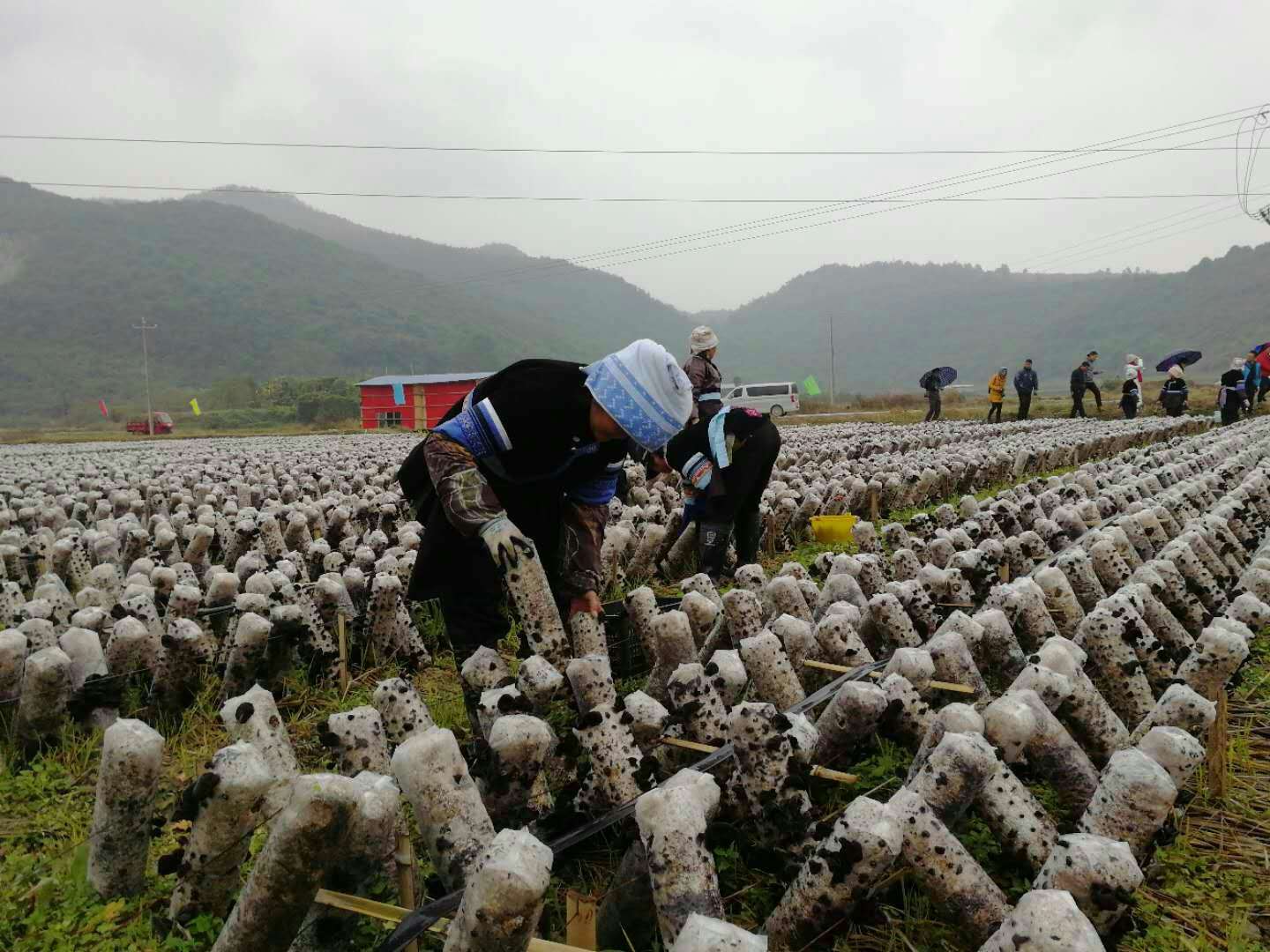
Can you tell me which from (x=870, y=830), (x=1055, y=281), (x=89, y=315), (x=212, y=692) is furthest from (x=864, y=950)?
(x=1055, y=281)

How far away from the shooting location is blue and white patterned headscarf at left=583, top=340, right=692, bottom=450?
3299mm

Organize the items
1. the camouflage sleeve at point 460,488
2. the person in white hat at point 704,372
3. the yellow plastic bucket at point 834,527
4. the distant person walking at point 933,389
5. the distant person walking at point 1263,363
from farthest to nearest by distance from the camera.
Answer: the distant person walking at point 933,389 → the distant person walking at point 1263,363 → the yellow plastic bucket at point 834,527 → the person in white hat at point 704,372 → the camouflage sleeve at point 460,488

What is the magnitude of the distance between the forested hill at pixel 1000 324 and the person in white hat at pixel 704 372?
98.4 m

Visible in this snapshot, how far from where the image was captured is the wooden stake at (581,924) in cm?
215

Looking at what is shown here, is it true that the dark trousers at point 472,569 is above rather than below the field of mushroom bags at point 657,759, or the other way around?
above

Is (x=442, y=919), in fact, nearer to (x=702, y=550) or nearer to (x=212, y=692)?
(x=212, y=692)

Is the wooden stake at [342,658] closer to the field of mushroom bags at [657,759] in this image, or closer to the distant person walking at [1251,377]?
the field of mushroom bags at [657,759]

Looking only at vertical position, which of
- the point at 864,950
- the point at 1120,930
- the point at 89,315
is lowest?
the point at 864,950

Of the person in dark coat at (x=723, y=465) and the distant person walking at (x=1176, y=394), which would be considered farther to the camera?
the distant person walking at (x=1176, y=394)

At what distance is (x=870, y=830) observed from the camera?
2012mm

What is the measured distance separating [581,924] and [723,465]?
13.0 feet

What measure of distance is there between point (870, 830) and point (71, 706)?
3065mm

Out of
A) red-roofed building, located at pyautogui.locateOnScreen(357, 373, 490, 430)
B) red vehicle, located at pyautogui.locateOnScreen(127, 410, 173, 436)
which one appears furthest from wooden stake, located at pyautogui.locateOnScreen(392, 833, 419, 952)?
red vehicle, located at pyautogui.locateOnScreen(127, 410, 173, 436)

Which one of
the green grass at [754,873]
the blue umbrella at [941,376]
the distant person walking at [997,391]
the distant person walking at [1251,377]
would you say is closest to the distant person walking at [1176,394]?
the distant person walking at [1251,377]
